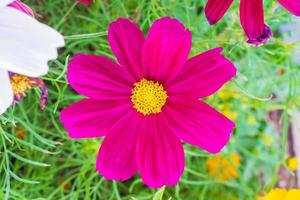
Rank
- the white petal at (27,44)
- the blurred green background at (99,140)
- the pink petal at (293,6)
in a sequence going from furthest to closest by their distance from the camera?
the blurred green background at (99,140)
the pink petal at (293,6)
the white petal at (27,44)

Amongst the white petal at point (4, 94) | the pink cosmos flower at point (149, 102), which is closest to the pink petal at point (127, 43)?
the pink cosmos flower at point (149, 102)

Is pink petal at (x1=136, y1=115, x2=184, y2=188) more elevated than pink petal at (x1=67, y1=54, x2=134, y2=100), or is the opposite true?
pink petal at (x1=67, y1=54, x2=134, y2=100)

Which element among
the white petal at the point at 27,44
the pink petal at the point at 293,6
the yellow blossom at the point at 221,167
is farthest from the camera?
the yellow blossom at the point at 221,167

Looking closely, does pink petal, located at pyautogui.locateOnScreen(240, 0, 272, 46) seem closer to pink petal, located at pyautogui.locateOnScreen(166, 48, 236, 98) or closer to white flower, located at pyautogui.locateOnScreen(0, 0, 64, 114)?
pink petal, located at pyautogui.locateOnScreen(166, 48, 236, 98)

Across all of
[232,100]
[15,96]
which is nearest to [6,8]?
[15,96]

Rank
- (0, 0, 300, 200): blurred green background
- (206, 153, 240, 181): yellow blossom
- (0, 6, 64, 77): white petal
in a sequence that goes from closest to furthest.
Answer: (0, 6, 64, 77): white petal < (0, 0, 300, 200): blurred green background < (206, 153, 240, 181): yellow blossom

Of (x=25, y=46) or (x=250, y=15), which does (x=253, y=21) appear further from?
(x=25, y=46)

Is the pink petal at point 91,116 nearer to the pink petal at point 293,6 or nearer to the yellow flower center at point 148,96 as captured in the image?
the yellow flower center at point 148,96

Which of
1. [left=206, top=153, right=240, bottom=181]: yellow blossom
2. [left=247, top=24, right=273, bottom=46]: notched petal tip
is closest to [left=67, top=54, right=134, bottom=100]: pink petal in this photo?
[left=247, top=24, right=273, bottom=46]: notched petal tip
